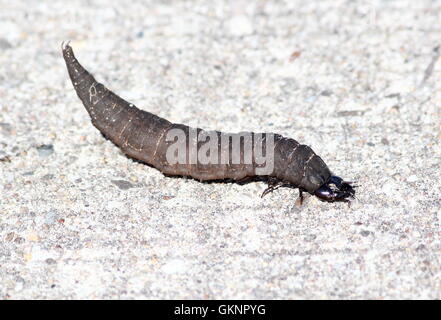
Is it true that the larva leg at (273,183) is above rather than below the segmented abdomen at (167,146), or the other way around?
below

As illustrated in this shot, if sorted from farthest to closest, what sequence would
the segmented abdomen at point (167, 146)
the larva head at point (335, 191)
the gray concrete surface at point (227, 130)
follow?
the segmented abdomen at point (167, 146)
the larva head at point (335, 191)
the gray concrete surface at point (227, 130)

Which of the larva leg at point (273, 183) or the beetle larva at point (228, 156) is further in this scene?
the larva leg at point (273, 183)

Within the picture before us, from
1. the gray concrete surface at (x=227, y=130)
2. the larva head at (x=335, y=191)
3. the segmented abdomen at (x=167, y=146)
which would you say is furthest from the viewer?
the segmented abdomen at (x=167, y=146)

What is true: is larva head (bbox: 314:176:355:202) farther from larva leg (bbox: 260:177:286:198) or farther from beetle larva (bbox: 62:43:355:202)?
larva leg (bbox: 260:177:286:198)

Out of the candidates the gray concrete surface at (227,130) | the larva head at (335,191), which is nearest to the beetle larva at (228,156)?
the larva head at (335,191)

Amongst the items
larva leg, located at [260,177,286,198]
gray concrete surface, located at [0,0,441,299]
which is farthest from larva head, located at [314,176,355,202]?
larva leg, located at [260,177,286,198]

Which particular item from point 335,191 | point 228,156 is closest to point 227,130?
point 228,156

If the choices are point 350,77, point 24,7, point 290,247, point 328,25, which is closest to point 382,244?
point 290,247

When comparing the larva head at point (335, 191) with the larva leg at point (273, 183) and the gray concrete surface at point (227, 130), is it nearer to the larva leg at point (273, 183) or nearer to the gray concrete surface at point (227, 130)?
the gray concrete surface at point (227, 130)

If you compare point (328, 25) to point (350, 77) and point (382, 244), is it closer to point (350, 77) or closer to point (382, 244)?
point (350, 77)
